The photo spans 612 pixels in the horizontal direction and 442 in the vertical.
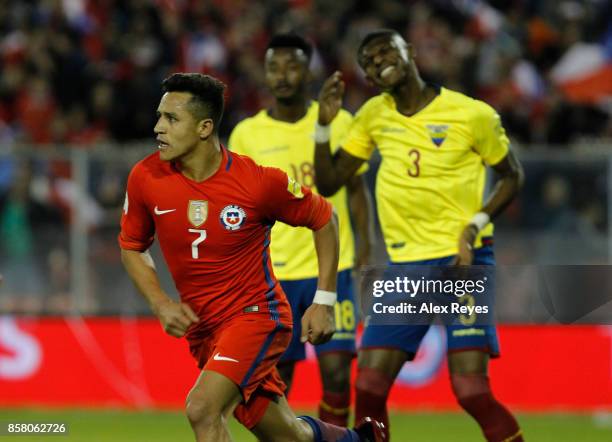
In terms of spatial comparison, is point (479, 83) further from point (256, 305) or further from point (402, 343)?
point (256, 305)

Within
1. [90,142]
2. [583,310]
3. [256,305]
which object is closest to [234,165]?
[256,305]

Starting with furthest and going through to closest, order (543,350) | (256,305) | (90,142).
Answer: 1. (90,142)
2. (543,350)
3. (256,305)

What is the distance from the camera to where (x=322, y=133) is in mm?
8336

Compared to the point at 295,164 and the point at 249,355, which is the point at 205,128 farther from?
the point at 295,164

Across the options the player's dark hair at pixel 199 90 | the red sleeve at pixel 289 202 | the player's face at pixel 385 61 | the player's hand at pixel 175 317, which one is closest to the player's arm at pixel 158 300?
the player's hand at pixel 175 317

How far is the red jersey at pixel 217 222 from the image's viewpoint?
678 centimetres

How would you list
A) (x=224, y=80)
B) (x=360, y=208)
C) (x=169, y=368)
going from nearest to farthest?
(x=360, y=208)
(x=169, y=368)
(x=224, y=80)

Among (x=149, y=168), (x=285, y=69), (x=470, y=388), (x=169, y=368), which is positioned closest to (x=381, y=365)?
(x=470, y=388)

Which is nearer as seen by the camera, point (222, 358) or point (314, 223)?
point (222, 358)

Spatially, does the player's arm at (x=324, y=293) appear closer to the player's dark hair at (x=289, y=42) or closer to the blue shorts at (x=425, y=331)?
the blue shorts at (x=425, y=331)

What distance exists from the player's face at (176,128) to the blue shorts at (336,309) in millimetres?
2300

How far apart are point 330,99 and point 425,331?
1.54 m

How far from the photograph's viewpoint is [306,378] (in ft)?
43.9

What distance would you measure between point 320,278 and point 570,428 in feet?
18.7
